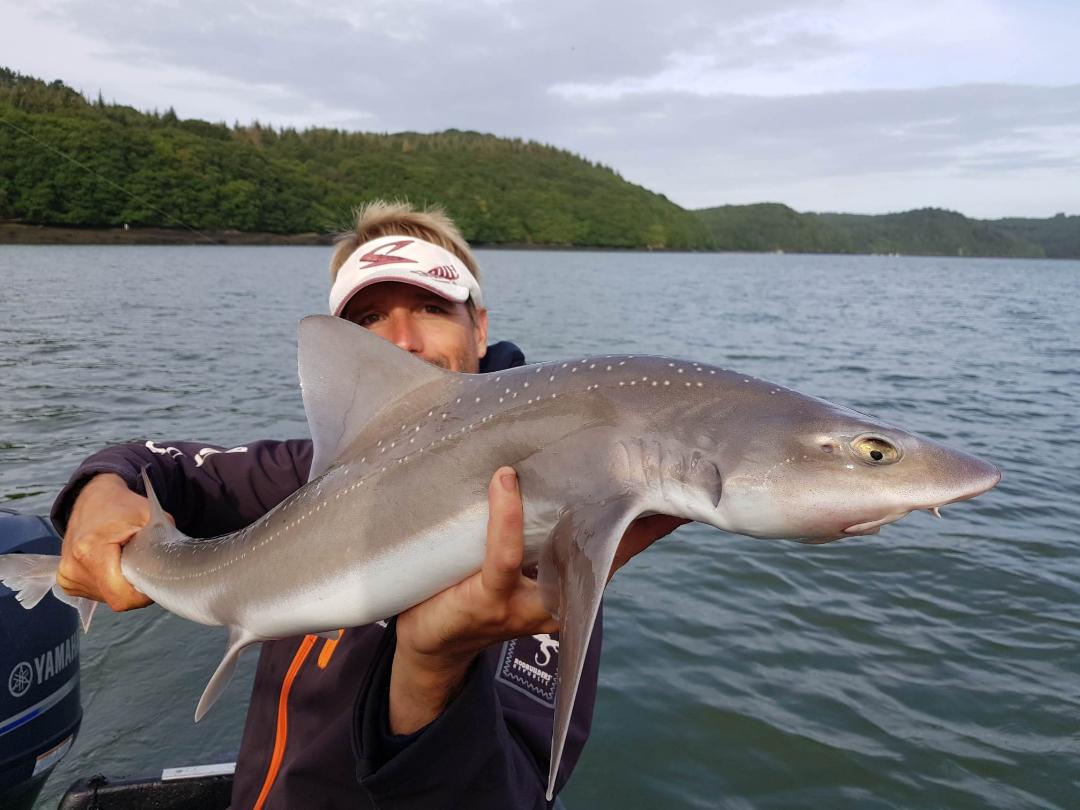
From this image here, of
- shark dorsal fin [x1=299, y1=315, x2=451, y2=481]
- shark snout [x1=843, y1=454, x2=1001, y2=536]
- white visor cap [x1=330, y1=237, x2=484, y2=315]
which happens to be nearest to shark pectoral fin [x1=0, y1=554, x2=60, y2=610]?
shark dorsal fin [x1=299, y1=315, x2=451, y2=481]

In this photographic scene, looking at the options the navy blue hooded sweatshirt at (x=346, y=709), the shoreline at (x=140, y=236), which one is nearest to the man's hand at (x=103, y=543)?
the navy blue hooded sweatshirt at (x=346, y=709)

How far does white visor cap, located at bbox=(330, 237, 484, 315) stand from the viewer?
10.5ft

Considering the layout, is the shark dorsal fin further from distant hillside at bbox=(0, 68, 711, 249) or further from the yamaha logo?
distant hillside at bbox=(0, 68, 711, 249)

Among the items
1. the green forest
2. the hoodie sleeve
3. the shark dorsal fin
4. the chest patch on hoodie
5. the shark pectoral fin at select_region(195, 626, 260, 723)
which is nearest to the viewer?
the shark dorsal fin

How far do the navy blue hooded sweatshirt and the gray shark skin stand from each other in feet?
1.11

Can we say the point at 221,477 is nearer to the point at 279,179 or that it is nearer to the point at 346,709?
the point at 346,709

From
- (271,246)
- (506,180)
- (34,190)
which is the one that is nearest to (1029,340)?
(34,190)

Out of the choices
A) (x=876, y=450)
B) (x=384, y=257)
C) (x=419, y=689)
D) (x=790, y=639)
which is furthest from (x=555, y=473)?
(x=790, y=639)

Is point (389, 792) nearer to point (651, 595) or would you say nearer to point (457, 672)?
point (457, 672)

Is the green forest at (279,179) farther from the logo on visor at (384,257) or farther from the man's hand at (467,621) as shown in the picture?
the man's hand at (467,621)

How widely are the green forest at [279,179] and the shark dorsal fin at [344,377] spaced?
2.63 m

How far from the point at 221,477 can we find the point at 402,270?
3.80ft

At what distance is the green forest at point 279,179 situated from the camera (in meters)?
62.5

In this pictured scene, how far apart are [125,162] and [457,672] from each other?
78.9 metres
